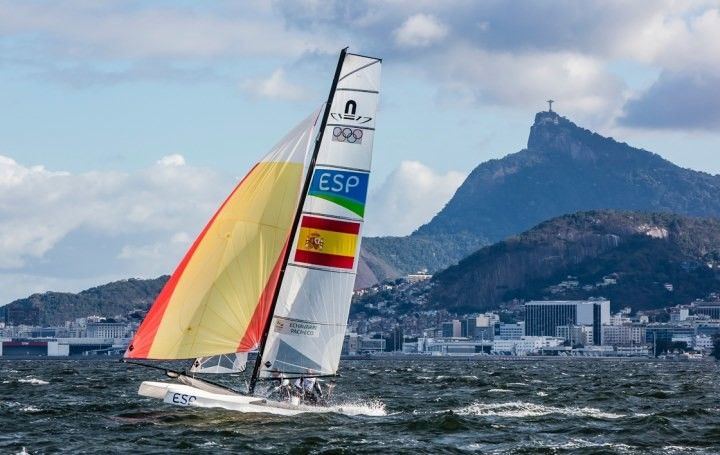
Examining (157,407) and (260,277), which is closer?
(260,277)

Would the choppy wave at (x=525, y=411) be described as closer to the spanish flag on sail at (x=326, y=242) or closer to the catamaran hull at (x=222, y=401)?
the catamaran hull at (x=222, y=401)

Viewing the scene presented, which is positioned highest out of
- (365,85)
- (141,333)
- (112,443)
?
(365,85)

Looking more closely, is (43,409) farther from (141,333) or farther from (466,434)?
(466,434)

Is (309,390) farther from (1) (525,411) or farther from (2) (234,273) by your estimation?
(1) (525,411)

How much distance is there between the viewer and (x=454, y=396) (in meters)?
59.5

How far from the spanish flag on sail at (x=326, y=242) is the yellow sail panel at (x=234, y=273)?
772 mm

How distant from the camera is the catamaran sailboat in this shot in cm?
3822

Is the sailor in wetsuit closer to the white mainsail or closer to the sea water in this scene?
the sea water

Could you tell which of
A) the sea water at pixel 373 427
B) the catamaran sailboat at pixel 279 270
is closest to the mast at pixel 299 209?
the catamaran sailboat at pixel 279 270

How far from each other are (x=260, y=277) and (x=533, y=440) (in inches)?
322

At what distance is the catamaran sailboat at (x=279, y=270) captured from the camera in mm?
38219

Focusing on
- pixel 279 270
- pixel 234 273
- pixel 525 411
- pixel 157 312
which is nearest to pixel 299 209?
pixel 279 270

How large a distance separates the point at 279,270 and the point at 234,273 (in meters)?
1.19

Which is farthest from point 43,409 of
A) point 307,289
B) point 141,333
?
point 307,289
